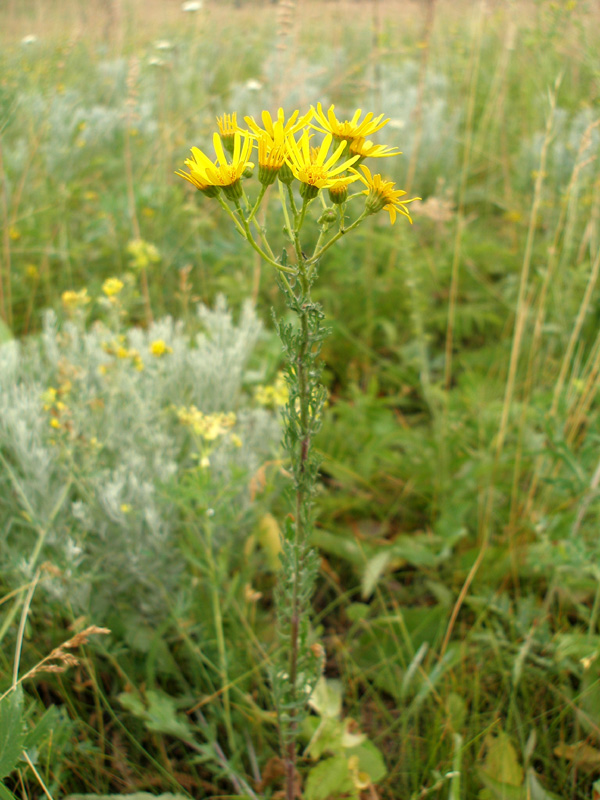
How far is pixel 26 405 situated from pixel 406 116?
3731mm

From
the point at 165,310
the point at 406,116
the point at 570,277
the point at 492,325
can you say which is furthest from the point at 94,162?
the point at 570,277

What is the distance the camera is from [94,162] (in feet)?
11.6

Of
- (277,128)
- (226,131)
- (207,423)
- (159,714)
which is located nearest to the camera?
(277,128)

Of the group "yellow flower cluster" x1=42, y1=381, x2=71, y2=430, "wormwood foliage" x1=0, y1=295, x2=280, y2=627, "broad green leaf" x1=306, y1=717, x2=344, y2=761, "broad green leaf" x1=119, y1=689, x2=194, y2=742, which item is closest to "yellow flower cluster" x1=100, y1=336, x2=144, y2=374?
"wormwood foliage" x1=0, y1=295, x2=280, y2=627

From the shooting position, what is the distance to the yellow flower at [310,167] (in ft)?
2.49

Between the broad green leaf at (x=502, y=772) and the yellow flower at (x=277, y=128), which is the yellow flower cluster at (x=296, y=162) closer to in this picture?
the yellow flower at (x=277, y=128)

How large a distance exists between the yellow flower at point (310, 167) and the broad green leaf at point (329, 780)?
1.12 meters

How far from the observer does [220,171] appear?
759mm

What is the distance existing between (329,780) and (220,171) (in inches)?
46.8

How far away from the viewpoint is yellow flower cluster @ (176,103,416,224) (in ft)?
2.50

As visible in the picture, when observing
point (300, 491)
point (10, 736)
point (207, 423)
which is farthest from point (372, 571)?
point (10, 736)

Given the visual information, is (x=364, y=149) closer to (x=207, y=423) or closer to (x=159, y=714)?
(x=207, y=423)

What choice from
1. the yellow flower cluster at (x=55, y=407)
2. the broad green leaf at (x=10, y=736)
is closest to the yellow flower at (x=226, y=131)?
the yellow flower cluster at (x=55, y=407)

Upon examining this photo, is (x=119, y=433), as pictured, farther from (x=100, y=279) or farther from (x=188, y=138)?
(x=188, y=138)
